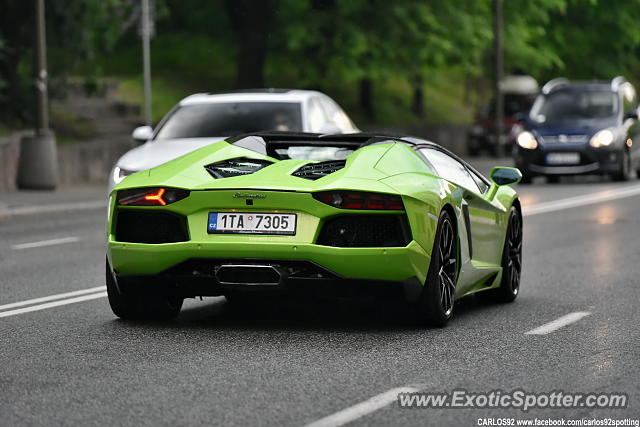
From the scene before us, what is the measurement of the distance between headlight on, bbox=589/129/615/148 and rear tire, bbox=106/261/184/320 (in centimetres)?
1954

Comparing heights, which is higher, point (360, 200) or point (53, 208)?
point (360, 200)

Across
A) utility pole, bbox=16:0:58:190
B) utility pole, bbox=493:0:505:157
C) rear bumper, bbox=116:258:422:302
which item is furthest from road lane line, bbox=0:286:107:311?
utility pole, bbox=493:0:505:157

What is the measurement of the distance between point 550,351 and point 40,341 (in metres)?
2.89

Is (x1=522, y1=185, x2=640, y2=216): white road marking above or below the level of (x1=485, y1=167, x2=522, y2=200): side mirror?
below

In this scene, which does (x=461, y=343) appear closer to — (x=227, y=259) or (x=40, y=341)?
(x=227, y=259)

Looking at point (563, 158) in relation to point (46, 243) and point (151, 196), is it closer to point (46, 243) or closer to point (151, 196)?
point (46, 243)

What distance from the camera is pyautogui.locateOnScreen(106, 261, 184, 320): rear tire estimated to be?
32.3ft

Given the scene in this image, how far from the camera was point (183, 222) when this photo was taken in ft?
30.9

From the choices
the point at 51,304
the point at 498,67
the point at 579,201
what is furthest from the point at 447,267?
the point at 498,67

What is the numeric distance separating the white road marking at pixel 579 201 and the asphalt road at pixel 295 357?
9.04 meters

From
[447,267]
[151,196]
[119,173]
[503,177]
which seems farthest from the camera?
[119,173]

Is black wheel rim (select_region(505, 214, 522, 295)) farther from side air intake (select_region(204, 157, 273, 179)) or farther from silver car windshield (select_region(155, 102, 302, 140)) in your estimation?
silver car windshield (select_region(155, 102, 302, 140))

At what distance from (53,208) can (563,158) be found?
10.1 metres

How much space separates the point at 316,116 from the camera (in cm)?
1816
